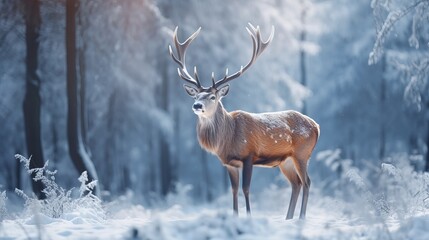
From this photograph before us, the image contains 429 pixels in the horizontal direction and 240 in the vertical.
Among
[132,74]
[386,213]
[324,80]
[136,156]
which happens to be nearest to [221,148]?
[386,213]

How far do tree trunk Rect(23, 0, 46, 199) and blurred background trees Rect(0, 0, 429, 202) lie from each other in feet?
0.76

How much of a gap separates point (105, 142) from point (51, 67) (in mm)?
6295

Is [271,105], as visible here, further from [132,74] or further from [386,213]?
[386,213]

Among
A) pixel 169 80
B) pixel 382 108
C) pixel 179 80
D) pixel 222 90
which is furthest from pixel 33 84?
pixel 382 108

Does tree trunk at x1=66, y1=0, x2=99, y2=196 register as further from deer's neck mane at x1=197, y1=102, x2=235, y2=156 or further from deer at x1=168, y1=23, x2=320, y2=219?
deer's neck mane at x1=197, y1=102, x2=235, y2=156

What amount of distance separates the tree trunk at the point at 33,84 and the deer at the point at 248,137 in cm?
526

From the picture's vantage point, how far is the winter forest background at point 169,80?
1577 centimetres

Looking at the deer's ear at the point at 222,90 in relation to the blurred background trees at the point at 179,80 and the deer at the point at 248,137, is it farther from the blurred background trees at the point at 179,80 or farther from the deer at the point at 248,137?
the blurred background trees at the point at 179,80

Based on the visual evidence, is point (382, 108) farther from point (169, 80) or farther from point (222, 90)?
point (222, 90)

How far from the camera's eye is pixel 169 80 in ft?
75.9

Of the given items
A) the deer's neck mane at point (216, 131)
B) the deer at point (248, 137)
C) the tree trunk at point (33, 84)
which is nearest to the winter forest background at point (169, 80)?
the tree trunk at point (33, 84)

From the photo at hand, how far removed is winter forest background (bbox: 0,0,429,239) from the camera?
51.7ft

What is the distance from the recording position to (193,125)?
86.1 feet

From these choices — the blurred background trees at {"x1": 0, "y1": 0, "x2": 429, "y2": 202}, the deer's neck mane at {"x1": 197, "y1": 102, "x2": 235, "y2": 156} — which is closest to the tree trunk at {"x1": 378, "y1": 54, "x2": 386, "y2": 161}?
the blurred background trees at {"x1": 0, "y1": 0, "x2": 429, "y2": 202}
